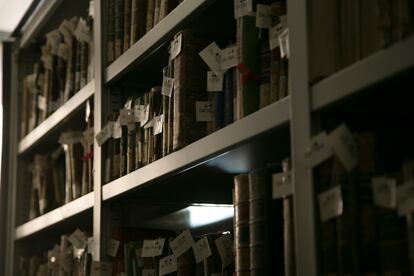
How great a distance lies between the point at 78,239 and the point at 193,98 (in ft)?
3.10

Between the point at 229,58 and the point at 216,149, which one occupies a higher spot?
the point at 229,58

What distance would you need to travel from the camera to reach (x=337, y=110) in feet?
4.10

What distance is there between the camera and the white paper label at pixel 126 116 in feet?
6.79

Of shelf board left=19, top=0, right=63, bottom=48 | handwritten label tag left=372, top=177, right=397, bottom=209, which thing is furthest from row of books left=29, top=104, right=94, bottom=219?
handwritten label tag left=372, top=177, right=397, bottom=209

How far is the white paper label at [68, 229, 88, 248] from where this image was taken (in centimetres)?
247

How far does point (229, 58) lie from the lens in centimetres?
164

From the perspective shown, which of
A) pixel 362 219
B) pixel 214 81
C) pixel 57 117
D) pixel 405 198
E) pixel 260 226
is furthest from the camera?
pixel 57 117

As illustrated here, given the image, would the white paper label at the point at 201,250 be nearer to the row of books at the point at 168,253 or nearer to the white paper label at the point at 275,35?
the row of books at the point at 168,253

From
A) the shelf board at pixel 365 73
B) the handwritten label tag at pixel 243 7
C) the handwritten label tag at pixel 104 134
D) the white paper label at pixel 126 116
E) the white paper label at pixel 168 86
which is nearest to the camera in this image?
the shelf board at pixel 365 73

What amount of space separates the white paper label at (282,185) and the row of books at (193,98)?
179mm

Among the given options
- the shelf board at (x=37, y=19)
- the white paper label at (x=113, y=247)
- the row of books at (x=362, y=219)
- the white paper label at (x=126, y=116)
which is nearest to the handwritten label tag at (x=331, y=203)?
the row of books at (x=362, y=219)

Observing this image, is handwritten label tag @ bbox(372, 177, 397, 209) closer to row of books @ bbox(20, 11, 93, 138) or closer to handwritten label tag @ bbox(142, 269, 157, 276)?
handwritten label tag @ bbox(142, 269, 157, 276)

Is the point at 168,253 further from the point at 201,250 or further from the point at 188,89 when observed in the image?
the point at 188,89

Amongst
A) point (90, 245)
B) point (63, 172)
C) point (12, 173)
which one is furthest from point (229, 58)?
point (12, 173)
